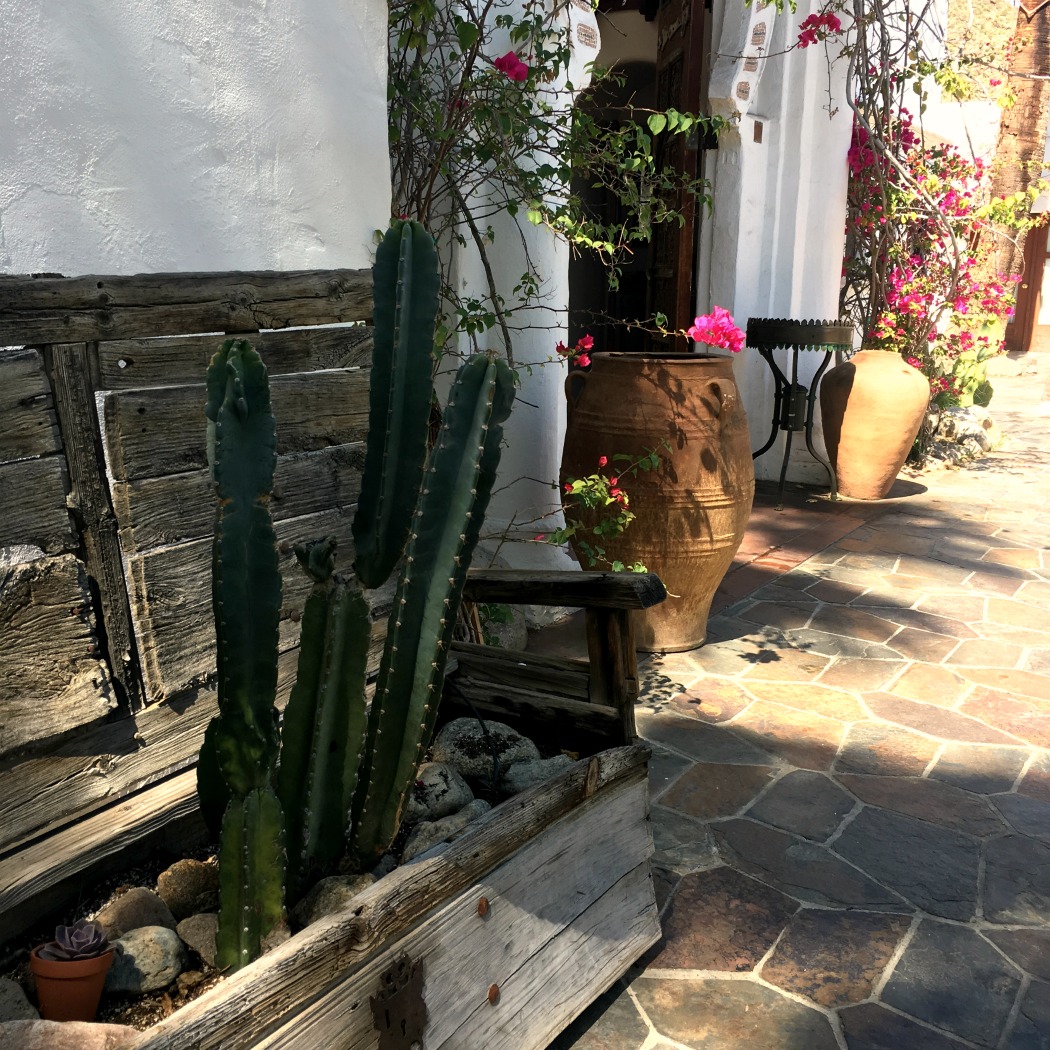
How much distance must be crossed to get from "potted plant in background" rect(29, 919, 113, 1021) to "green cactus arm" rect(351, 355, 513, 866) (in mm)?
596

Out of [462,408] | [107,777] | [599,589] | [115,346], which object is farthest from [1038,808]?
[115,346]

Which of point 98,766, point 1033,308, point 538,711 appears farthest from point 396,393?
point 1033,308

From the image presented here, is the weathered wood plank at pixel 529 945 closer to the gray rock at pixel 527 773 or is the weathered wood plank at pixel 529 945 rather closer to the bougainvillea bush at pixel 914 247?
the gray rock at pixel 527 773

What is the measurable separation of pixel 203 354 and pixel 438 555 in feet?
2.14

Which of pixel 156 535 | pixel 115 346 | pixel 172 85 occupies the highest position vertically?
pixel 172 85

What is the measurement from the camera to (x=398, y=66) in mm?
3637

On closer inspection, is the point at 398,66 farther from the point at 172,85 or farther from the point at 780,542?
the point at 780,542

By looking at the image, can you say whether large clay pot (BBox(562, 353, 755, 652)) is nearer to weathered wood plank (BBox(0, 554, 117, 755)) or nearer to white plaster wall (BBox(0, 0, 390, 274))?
white plaster wall (BBox(0, 0, 390, 274))

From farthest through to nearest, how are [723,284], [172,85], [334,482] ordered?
[723,284] → [334,482] → [172,85]

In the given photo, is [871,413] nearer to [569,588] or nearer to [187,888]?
[569,588]

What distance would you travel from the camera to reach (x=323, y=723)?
194 cm

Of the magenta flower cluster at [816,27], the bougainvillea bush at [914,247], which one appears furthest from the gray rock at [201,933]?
the bougainvillea bush at [914,247]

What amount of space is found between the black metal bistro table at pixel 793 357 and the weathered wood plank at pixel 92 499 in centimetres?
468

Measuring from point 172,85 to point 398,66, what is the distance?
A: 1.64 meters
